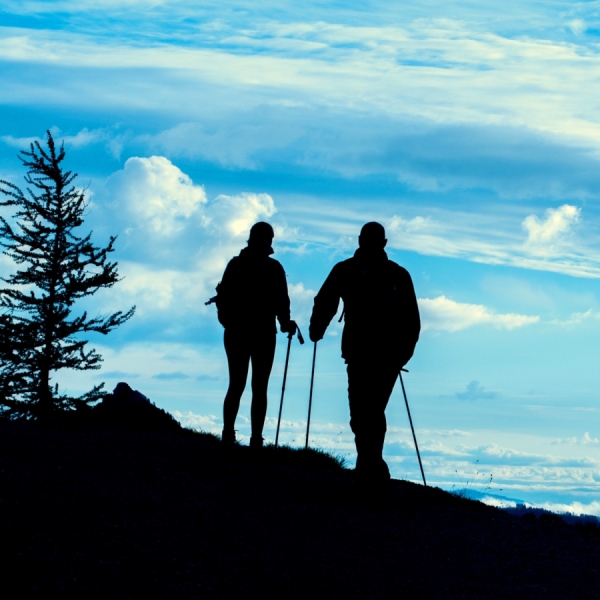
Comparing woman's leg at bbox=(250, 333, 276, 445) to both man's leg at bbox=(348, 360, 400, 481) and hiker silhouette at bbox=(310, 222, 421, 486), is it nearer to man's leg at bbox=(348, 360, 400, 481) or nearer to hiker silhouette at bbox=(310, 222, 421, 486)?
hiker silhouette at bbox=(310, 222, 421, 486)

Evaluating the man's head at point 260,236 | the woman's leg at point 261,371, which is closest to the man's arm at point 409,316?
the woman's leg at point 261,371

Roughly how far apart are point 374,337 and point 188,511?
2.55 metres

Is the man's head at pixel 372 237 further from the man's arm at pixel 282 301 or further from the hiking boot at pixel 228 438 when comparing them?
the hiking boot at pixel 228 438

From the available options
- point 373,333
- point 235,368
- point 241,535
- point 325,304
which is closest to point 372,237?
point 325,304

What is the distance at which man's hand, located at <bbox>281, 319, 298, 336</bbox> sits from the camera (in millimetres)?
Answer: 10648

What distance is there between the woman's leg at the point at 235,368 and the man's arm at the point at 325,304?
116cm

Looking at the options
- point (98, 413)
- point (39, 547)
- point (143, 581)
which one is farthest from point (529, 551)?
point (98, 413)

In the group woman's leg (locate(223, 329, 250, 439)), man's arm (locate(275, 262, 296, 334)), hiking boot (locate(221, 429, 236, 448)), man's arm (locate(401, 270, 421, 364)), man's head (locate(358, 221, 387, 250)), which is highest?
man's head (locate(358, 221, 387, 250))

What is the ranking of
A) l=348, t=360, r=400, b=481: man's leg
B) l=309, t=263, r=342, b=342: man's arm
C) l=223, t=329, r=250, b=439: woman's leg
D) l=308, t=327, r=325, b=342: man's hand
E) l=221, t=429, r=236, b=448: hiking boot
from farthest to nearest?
l=221, t=429, r=236, b=448: hiking boot → l=223, t=329, r=250, b=439: woman's leg → l=308, t=327, r=325, b=342: man's hand → l=309, t=263, r=342, b=342: man's arm → l=348, t=360, r=400, b=481: man's leg

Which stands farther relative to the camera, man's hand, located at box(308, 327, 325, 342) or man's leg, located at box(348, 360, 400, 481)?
man's hand, located at box(308, 327, 325, 342)

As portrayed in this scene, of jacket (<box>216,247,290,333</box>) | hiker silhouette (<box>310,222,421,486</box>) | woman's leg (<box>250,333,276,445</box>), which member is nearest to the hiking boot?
woman's leg (<box>250,333,276,445</box>)

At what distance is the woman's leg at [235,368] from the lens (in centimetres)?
1016

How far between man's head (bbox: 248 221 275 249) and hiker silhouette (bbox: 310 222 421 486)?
1.53 m

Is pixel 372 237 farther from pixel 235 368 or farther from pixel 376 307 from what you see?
pixel 235 368
